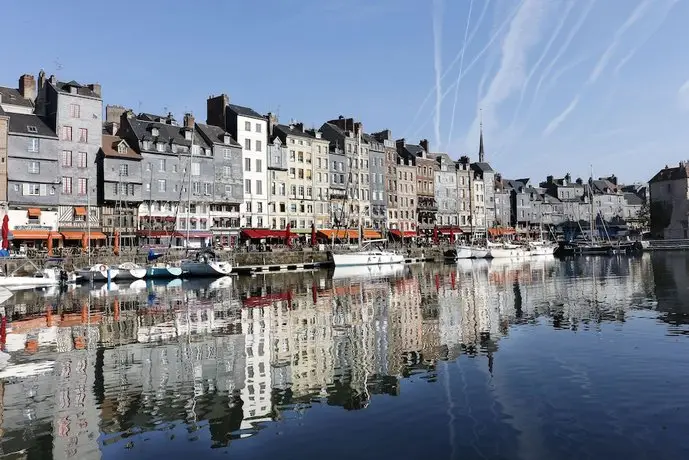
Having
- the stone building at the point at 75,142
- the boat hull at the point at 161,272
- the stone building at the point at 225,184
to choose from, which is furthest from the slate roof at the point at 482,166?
the boat hull at the point at 161,272

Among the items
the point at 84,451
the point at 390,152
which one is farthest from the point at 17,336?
the point at 390,152

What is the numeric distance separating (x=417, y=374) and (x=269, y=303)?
1930cm

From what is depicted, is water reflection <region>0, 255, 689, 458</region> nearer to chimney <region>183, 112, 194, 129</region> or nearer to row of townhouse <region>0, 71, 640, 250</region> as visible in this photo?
row of townhouse <region>0, 71, 640, 250</region>

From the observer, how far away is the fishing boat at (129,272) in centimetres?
5456

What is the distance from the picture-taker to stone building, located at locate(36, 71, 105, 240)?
64125mm

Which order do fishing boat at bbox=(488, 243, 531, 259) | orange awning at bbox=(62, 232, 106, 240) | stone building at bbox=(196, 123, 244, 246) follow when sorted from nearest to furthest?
orange awning at bbox=(62, 232, 106, 240), stone building at bbox=(196, 123, 244, 246), fishing boat at bbox=(488, 243, 531, 259)

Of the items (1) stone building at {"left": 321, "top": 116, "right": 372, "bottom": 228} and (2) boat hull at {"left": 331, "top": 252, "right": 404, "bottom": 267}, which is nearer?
(2) boat hull at {"left": 331, "top": 252, "right": 404, "bottom": 267}

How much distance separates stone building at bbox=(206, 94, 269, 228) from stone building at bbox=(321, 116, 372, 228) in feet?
54.0

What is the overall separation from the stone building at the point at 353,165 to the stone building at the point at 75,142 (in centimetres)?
3996

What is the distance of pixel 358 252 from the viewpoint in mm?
73938

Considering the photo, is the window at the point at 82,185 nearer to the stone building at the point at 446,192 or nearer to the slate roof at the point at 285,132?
the slate roof at the point at 285,132

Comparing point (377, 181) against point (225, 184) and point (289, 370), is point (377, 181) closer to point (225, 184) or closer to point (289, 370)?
point (225, 184)

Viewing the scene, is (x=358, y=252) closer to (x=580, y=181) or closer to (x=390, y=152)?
(x=390, y=152)

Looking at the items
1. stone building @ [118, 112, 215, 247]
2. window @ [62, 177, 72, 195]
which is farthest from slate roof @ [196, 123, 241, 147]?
window @ [62, 177, 72, 195]
